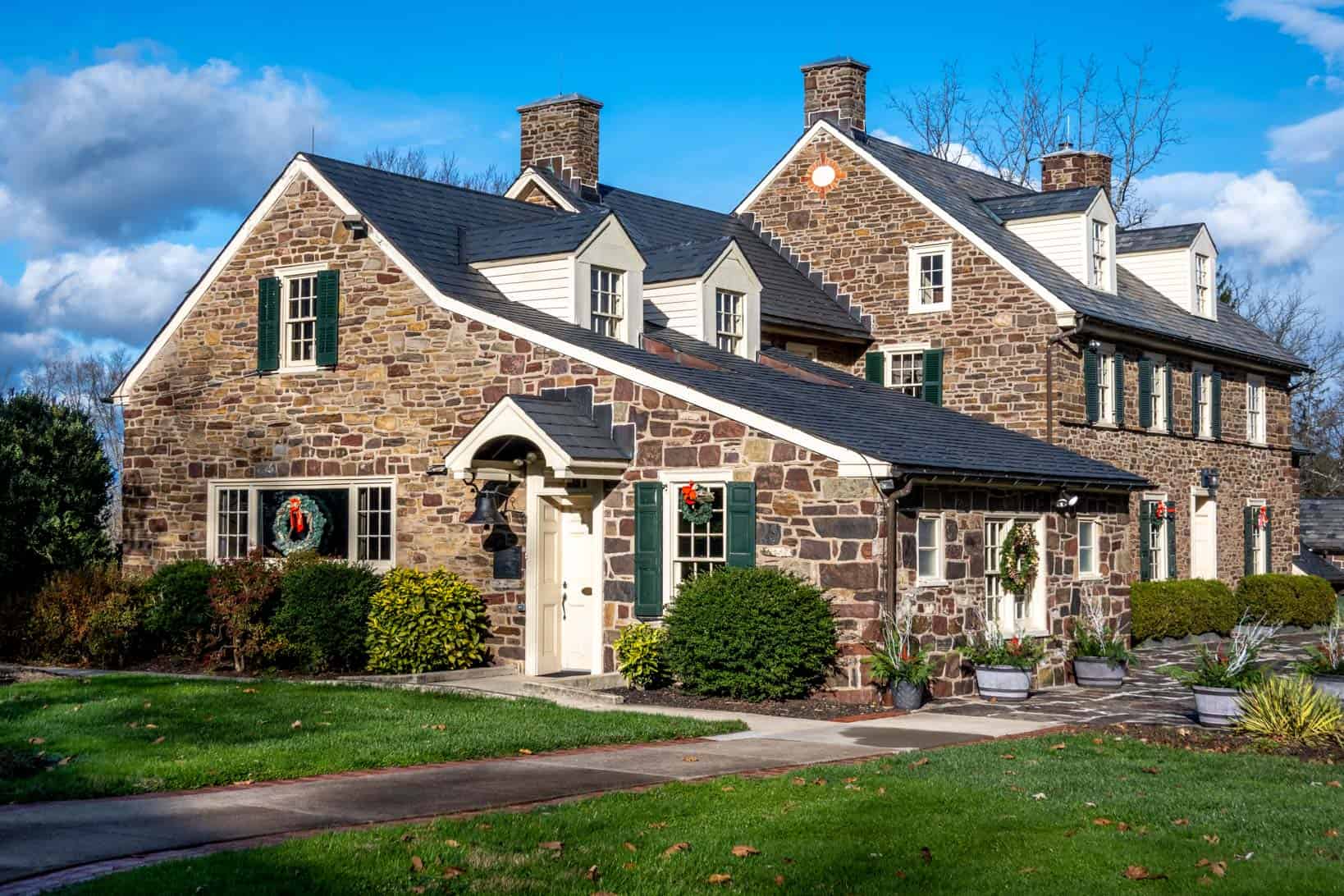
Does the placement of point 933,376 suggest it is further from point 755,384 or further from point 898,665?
point 898,665

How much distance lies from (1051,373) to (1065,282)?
2469 millimetres

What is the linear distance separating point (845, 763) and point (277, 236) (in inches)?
515

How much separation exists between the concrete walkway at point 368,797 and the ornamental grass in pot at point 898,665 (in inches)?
62.7

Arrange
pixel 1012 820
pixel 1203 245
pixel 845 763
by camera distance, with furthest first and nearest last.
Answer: pixel 1203 245 < pixel 845 763 < pixel 1012 820

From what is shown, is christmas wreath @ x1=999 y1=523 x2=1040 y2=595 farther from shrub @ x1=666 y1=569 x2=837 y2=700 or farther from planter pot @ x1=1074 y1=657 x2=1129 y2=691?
shrub @ x1=666 y1=569 x2=837 y2=700

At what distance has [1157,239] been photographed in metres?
31.3

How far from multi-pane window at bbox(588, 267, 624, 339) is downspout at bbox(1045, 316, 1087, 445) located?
7958 mm

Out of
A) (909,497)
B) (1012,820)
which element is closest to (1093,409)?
(909,497)

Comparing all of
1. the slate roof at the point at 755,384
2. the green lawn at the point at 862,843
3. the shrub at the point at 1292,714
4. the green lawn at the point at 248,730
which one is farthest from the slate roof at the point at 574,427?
the shrub at the point at 1292,714

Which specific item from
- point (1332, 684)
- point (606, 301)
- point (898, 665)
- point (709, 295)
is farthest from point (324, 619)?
point (1332, 684)

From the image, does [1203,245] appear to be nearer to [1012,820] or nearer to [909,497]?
[909,497]

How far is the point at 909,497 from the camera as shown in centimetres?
1672

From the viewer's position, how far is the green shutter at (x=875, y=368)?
1064 inches

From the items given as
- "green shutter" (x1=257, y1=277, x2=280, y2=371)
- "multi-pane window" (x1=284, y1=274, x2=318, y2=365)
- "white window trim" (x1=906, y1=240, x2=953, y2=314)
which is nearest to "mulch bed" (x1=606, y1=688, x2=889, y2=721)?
"multi-pane window" (x1=284, y1=274, x2=318, y2=365)
